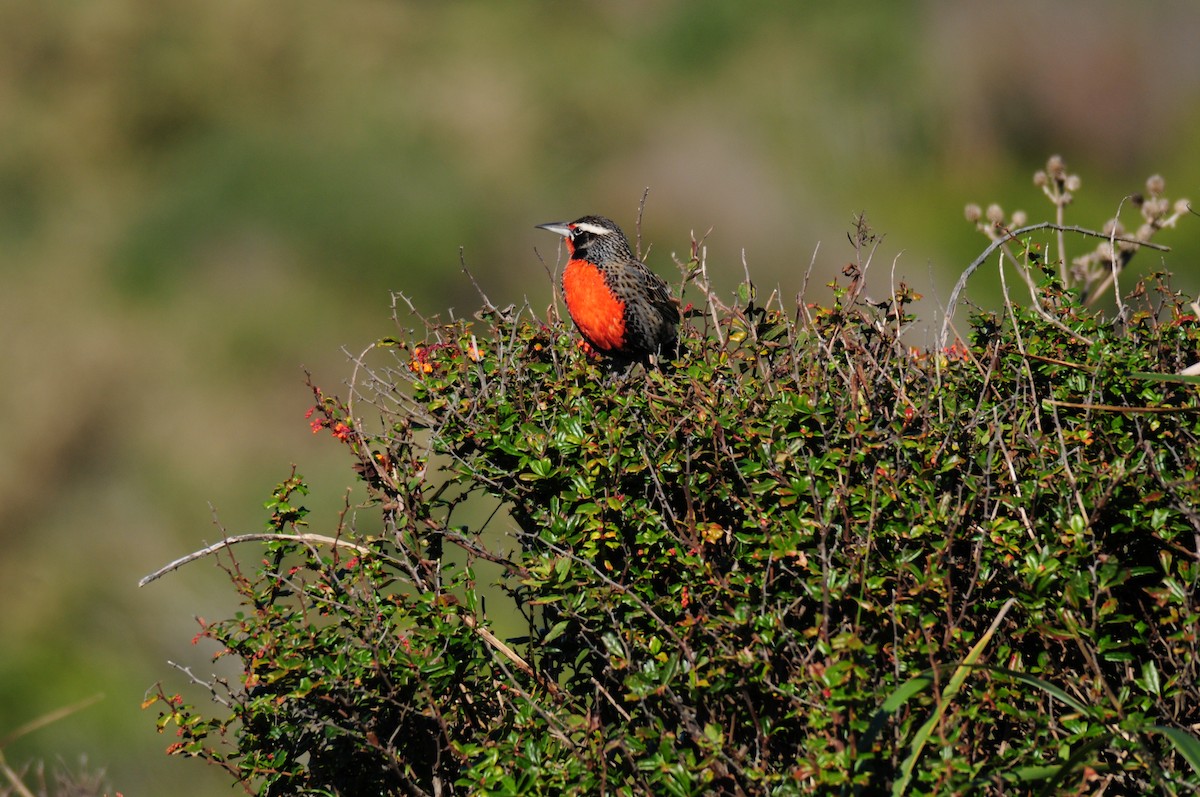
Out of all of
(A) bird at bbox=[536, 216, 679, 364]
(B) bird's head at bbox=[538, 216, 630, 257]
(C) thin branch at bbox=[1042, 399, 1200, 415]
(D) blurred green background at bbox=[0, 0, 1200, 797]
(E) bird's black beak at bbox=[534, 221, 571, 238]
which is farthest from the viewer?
(D) blurred green background at bbox=[0, 0, 1200, 797]

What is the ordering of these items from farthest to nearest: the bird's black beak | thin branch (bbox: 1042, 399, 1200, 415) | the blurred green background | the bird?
the blurred green background, the bird's black beak, the bird, thin branch (bbox: 1042, 399, 1200, 415)

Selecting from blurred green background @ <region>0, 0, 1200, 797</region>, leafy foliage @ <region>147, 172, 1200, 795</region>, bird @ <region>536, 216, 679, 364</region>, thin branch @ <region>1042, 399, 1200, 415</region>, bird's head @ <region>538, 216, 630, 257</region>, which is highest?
blurred green background @ <region>0, 0, 1200, 797</region>

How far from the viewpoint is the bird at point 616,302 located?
4.95 m

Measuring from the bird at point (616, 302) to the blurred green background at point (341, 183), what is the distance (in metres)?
3.38

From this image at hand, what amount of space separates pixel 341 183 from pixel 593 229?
756 centimetres

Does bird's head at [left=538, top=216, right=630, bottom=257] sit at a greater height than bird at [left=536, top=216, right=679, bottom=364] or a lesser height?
greater

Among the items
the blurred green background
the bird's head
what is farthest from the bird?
the blurred green background

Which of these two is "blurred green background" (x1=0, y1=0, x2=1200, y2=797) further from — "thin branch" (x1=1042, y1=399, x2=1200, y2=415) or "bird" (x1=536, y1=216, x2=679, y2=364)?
"thin branch" (x1=1042, y1=399, x2=1200, y2=415)

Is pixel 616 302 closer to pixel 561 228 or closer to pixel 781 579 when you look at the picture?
pixel 561 228

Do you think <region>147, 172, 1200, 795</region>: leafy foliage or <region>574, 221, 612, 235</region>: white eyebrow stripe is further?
<region>574, 221, 612, 235</region>: white eyebrow stripe

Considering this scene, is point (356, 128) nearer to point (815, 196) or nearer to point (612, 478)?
point (815, 196)

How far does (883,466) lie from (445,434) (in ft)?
3.52

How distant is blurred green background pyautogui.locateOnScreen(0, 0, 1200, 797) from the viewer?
31.0 feet

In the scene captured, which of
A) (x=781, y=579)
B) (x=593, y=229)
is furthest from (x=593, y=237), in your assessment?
(x=781, y=579)
